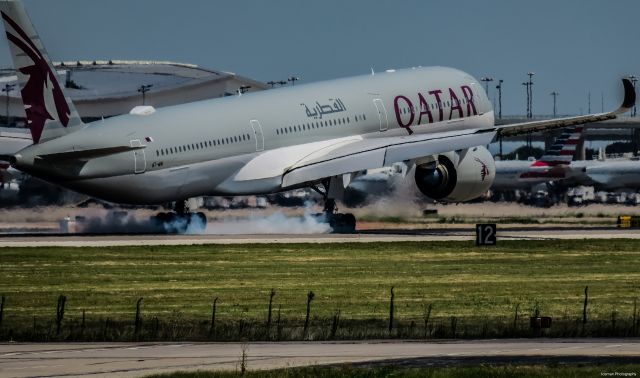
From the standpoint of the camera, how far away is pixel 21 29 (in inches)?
2398

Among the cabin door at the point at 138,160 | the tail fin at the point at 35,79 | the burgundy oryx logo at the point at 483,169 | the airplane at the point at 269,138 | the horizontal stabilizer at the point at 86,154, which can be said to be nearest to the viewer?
the tail fin at the point at 35,79

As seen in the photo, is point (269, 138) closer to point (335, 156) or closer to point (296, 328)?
point (335, 156)

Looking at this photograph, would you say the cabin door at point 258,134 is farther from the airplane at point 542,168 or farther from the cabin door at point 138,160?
the airplane at point 542,168

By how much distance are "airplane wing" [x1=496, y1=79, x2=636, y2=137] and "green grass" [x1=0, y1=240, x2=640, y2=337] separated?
7.97 m

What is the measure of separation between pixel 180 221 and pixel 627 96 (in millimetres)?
21429

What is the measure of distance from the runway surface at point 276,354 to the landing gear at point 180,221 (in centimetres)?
3600

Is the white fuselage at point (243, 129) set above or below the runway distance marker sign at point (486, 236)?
above

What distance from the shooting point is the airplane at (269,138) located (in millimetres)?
61719

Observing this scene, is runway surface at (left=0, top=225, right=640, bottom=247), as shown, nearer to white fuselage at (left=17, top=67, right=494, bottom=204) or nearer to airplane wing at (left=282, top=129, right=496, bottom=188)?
white fuselage at (left=17, top=67, right=494, bottom=204)

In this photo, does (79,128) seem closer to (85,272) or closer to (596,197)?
(85,272)

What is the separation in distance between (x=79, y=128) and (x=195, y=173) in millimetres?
6978

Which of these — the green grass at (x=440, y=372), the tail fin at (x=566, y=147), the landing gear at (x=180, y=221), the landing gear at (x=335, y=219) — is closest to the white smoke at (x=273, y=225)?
the landing gear at (x=335, y=219)

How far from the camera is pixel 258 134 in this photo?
70.8 meters

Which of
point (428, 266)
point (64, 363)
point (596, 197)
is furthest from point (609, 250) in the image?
point (596, 197)
